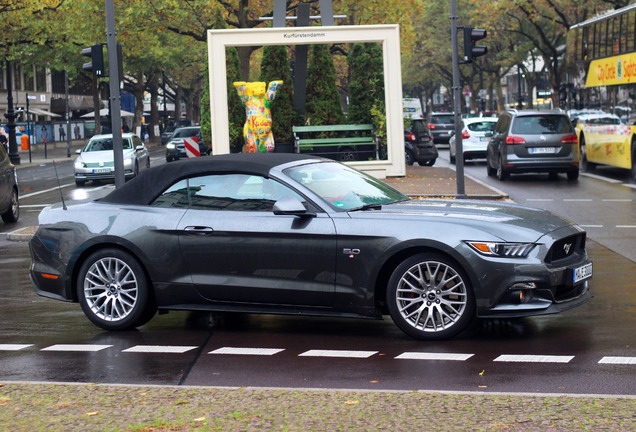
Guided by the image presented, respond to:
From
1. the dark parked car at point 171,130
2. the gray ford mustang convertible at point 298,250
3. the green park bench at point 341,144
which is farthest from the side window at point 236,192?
the dark parked car at point 171,130

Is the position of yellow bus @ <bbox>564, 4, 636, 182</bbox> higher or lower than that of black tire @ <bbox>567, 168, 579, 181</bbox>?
higher

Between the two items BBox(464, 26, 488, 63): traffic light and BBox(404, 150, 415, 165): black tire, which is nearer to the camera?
BBox(464, 26, 488, 63): traffic light

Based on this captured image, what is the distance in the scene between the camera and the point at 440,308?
7.59 meters

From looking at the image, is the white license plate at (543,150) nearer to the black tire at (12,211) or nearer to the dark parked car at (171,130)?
the black tire at (12,211)

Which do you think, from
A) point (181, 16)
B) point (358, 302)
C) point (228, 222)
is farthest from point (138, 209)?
point (181, 16)

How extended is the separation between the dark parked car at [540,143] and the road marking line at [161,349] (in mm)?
18609

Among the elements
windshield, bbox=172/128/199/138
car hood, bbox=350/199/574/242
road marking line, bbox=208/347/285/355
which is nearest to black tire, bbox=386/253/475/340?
car hood, bbox=350/199/574/242

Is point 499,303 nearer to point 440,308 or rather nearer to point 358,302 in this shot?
point 440,308

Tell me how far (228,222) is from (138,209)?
89 centimetres

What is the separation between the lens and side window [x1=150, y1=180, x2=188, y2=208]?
8406 millimetres

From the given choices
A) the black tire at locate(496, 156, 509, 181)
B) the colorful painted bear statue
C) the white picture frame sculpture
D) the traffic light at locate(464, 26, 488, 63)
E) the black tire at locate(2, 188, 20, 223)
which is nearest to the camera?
the traffic light at locate(464, 26, 488, 63)

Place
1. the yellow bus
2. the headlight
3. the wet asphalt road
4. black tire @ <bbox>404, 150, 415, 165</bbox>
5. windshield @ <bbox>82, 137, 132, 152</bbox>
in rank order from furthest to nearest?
black tire @ <bbox>404, 150, 415, 165</bbox>
windshield @ <bbox>82, 137, 132, 152</bbox>
the yellow bus
the headlight
the wet asphalt road

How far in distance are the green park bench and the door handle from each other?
1916cm

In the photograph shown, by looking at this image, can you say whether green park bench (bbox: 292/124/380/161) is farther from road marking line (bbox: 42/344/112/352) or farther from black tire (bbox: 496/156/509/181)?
road marking line (bbox: 42/344/112/352)
